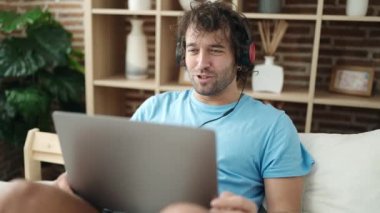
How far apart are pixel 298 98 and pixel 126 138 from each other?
4.02 ft

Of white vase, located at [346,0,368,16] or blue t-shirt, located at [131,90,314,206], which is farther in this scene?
white vase, located at [346,0,368,16]

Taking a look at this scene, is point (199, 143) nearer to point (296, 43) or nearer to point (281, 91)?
point (281, 91)

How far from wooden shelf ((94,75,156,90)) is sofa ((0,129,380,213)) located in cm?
95

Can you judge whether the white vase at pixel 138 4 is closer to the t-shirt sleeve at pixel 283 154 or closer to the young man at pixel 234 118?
the young man at pixel 234 118

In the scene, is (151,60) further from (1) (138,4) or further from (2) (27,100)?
(2) (27,100)

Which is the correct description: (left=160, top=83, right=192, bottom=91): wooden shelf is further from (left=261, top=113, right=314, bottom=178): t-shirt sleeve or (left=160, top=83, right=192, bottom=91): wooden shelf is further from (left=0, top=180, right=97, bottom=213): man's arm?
(left=0, top=180, right=97, bottom=213): man's arm

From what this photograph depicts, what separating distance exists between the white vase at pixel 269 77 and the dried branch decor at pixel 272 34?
2.0 inches

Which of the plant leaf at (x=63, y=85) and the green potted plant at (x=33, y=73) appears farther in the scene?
the plant leaf at (x=63, y=85)

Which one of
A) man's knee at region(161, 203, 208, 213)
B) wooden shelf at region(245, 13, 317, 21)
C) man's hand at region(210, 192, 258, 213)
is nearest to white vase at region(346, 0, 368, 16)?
wooden shelf at region(245, 13, 317, 21)

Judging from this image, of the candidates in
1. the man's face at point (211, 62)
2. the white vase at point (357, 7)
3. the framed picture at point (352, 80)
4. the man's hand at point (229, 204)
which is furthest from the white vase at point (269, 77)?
the man's hand at point (229, 204)

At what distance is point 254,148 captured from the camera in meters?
1.28

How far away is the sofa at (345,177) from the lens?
131 cm

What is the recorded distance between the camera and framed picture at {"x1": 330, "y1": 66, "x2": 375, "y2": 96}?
1922mm

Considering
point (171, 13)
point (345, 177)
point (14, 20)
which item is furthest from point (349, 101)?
point (14, 20)
